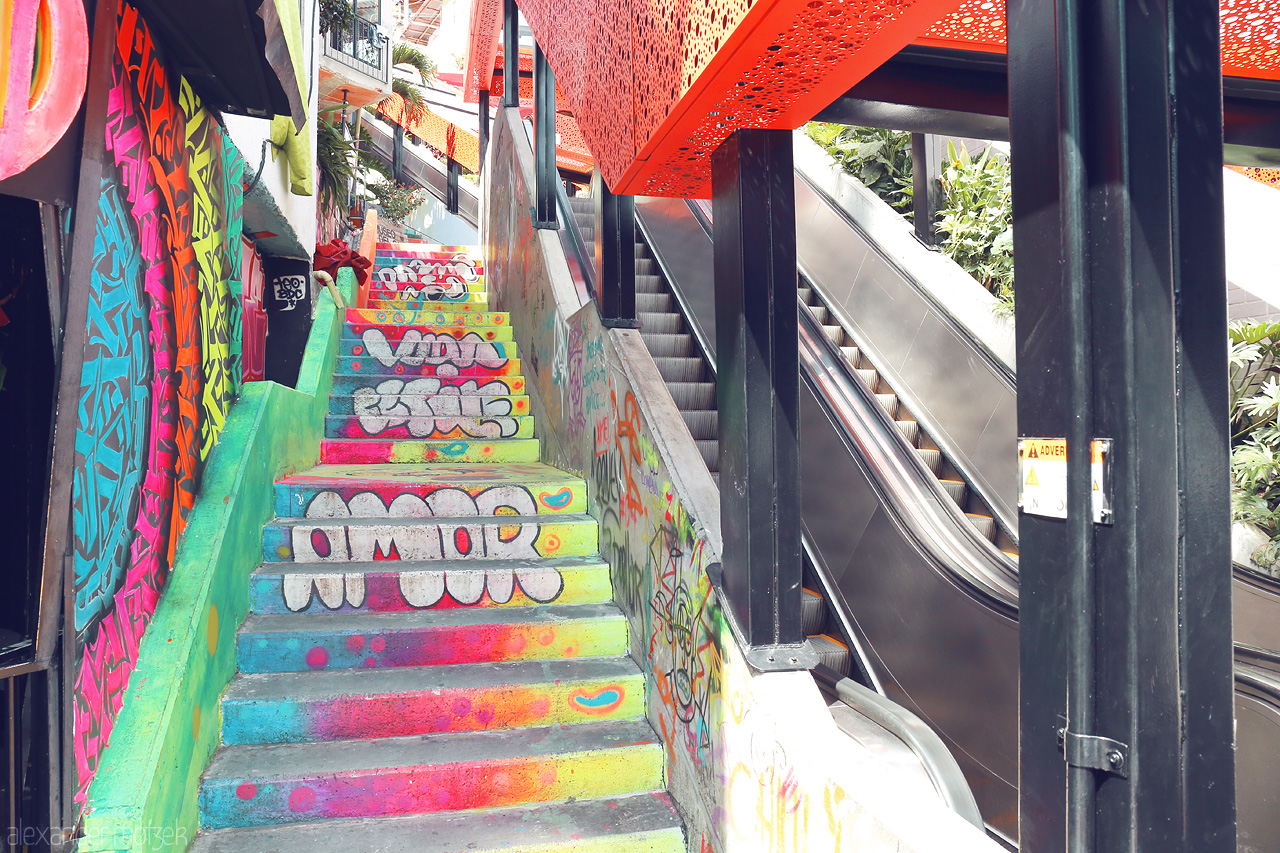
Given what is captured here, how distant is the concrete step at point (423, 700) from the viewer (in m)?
2.80

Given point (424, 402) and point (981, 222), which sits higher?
point (981, 222)

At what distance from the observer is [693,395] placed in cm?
502

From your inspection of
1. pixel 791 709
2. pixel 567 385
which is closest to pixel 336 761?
pixel 791 709

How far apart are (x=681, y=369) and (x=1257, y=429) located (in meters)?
3.24

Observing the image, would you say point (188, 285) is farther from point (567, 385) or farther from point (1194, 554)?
point (1194, 554)

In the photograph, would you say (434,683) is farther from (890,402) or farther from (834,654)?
(890,402)

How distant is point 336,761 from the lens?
2664 mm

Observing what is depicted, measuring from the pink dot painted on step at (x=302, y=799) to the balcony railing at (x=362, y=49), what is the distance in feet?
36.1

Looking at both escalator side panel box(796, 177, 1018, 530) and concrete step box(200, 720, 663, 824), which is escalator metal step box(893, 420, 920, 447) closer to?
escalator side panel box(796, 177, 1018, 530)

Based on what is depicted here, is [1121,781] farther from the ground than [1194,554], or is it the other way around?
[1194,554]

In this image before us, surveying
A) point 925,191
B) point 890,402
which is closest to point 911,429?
point 890,402

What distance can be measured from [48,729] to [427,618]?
1568mm

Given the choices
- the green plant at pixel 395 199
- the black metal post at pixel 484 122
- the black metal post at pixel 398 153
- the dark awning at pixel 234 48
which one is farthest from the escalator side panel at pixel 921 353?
the black metal post at pixel 398 153

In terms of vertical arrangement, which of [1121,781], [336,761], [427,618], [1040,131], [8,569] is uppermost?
[1040,131]
